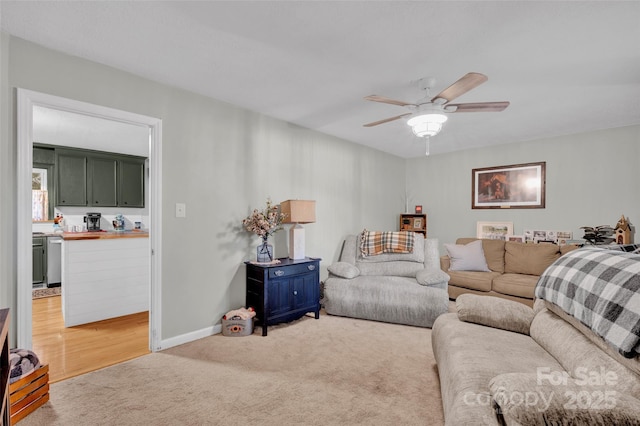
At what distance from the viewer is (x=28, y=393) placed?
1883 millimetres

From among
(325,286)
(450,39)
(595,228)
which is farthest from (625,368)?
(595,228)

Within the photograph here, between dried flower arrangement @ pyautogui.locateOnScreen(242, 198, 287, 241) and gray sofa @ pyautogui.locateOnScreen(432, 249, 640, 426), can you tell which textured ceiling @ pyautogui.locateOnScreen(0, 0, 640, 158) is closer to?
dried flower arrangement @ pyautogui.locateOnScreen(242, 198, 287, 241)

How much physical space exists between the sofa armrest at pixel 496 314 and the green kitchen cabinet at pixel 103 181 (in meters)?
5.94

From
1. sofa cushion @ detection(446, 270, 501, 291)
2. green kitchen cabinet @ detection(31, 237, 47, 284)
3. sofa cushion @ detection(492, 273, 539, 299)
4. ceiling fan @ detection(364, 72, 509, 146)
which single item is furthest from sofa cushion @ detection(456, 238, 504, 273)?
green kitchen cabinet @ detection(31, 237, 47, 284)

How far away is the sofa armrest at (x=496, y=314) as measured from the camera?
1973 mm

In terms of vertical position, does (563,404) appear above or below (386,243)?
below

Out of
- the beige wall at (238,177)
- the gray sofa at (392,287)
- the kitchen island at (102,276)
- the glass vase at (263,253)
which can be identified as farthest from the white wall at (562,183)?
the kitchen island at (102,276)

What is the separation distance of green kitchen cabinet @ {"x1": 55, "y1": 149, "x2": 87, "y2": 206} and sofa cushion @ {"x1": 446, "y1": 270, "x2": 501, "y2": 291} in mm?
6102

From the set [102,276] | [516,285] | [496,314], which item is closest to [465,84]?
[496,314]

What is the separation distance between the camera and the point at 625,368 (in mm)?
1152

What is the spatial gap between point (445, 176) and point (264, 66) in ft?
13.5

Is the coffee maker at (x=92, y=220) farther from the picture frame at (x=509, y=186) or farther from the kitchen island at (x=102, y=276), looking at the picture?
the picture frame at (x=509, y=186)

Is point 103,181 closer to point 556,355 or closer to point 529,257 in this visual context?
point 556,355

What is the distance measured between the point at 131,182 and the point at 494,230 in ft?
21.1
